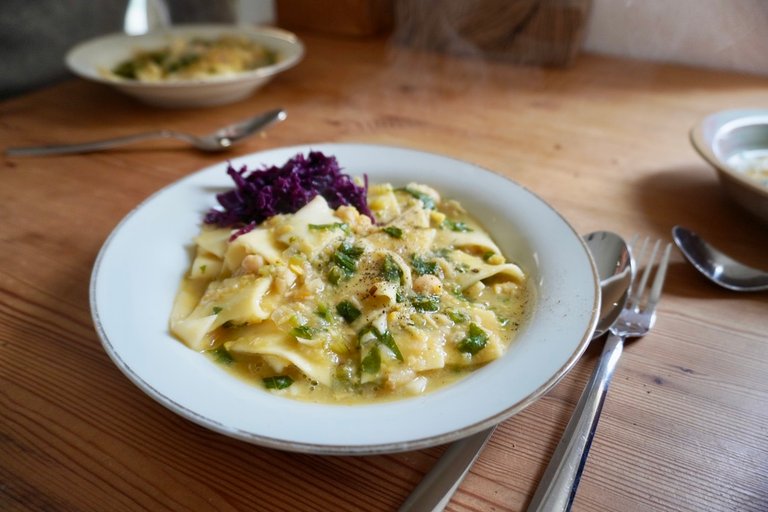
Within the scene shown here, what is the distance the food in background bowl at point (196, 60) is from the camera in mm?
3884

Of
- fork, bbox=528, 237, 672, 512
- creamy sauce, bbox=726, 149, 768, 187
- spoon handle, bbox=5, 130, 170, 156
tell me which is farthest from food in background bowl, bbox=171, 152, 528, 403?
creamy sauce, bbox=726, 149, 768, 187

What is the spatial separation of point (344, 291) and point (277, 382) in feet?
1.43

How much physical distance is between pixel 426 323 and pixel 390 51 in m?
3.82

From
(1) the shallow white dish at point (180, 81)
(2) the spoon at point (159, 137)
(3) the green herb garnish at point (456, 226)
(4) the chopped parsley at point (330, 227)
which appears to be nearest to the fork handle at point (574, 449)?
(3) the green herb garnish at point (456, 226)

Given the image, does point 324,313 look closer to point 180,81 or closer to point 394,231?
point 394,231

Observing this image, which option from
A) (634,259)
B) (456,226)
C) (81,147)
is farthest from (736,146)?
(81,147)

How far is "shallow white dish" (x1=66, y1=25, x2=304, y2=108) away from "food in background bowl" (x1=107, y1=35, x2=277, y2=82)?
0.07 meters

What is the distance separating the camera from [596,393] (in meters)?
1.75

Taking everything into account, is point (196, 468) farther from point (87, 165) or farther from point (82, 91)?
point (82, 91)

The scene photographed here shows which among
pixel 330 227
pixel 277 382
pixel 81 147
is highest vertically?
pixel 330 227

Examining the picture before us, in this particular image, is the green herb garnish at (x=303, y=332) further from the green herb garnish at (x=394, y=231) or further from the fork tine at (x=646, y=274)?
the fork tine at (x=646, y=274)

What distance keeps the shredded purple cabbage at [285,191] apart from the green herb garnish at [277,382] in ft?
2.83

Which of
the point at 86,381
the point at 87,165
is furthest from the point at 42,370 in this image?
the point at 87,165

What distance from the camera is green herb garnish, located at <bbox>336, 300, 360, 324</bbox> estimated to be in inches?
76.2
